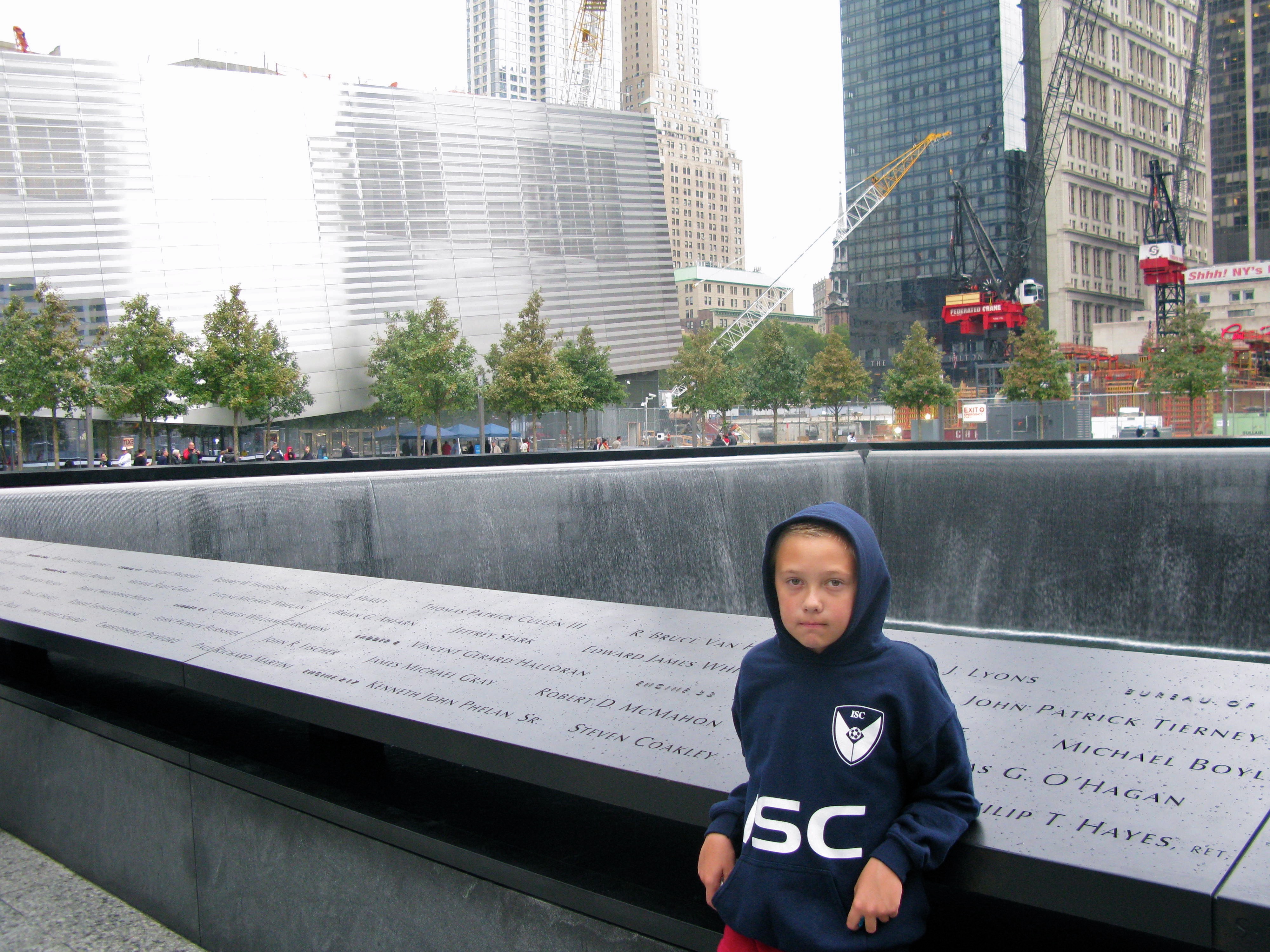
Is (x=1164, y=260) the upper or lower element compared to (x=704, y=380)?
upper

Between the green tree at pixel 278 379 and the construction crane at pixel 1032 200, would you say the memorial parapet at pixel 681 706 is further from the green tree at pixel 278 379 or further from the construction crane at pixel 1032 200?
the construction crane at pixel 1032 200

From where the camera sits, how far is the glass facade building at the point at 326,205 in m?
37.9

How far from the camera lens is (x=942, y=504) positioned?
34.5 feet

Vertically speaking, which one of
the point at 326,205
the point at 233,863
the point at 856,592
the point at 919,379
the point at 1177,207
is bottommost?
the point at 233,863

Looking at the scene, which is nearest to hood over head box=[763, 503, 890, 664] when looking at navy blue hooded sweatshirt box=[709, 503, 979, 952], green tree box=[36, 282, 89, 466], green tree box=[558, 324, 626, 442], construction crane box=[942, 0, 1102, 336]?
navy blue hooded sweatshirt box=[709, 503, 979, 952]

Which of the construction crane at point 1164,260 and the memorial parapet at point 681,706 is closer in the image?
the memorial parapet at point 681,706

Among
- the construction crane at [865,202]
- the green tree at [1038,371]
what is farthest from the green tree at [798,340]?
the green tree at [1038,371]

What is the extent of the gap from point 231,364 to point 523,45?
161m

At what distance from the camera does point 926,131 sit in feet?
320

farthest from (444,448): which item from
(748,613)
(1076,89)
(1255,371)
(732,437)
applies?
Answer: (1076,89)

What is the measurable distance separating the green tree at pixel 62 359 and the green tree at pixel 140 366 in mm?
901

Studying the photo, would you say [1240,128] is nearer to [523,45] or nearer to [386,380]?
[386,380]

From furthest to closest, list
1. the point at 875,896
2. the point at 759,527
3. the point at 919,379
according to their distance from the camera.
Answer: the point at 919,379 < the point at 759,527 < the point at 875,896

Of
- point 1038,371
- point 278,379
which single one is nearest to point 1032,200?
point 1038,371
